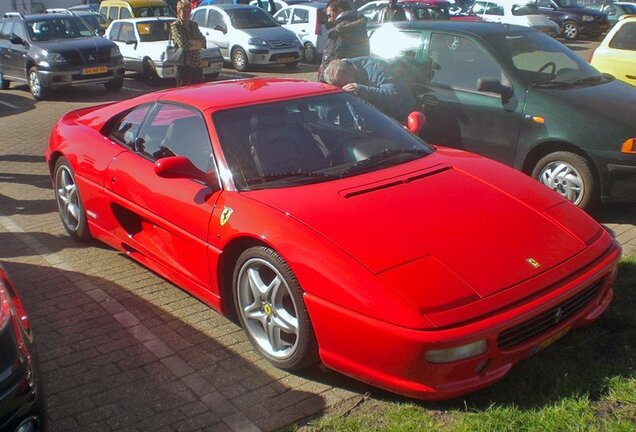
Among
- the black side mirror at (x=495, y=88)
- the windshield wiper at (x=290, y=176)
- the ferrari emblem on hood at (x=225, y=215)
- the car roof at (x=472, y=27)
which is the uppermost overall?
the car roof at (x=472, y=27)

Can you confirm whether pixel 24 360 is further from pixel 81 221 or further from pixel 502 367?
pixel 81 221

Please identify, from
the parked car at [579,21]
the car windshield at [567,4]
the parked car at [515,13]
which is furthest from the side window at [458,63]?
the car windshield at [567,4]

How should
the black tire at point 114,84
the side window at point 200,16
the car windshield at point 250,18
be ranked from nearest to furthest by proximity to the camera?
the black tire at point 114,84 → the car windshield at point 250,18 → the side window at point 200,16

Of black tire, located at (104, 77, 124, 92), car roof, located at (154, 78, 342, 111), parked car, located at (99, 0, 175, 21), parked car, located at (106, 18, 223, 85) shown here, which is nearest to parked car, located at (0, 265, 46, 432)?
car roof, located at (154, 78, 342, 111)

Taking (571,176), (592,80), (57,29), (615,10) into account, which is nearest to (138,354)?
(571,176)

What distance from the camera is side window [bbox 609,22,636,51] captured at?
9.34 meters

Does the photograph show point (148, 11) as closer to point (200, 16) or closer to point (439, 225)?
point (200, 16)

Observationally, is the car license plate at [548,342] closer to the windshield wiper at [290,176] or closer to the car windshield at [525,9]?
the windshield wiper at [290,176]

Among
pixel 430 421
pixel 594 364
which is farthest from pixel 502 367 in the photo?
pixel 594 364

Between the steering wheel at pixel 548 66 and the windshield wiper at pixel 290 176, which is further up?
the steering wheel at pixel 548 66

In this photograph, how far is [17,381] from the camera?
2600 millimetres

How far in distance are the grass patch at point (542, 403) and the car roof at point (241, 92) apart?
2094mm

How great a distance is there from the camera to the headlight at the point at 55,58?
1389cm

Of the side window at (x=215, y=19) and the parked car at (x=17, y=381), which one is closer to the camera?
the parked car at (x=17, y=381)
